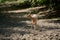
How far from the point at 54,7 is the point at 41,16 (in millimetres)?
1795

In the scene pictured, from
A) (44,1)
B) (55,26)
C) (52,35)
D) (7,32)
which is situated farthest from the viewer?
(44,1)

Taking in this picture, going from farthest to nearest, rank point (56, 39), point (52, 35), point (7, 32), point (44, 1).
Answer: point (44, 1) → point (7, 32) → point (52, 35) → point (56, 39)

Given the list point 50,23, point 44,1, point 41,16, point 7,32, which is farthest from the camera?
point 44,1

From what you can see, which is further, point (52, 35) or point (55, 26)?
point (55, 26)

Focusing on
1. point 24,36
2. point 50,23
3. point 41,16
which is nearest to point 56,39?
point 24,36

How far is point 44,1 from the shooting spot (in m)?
16.5

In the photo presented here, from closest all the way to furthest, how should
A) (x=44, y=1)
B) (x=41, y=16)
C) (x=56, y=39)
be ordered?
1. (x=56, y=39)
2. (x=41, y=16)
3. (x=44, y=1)

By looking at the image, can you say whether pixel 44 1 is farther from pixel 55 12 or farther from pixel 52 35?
pixel 52 35

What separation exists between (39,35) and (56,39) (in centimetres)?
97

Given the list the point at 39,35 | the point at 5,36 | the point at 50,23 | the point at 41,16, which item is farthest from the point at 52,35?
the point at 41,16

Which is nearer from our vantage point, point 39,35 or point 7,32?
point 39,35

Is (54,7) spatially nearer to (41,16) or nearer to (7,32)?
(41,16)

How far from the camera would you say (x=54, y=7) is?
16.5 meters

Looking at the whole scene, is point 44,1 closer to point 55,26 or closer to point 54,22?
point 54,22
